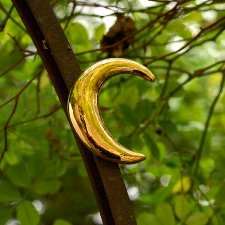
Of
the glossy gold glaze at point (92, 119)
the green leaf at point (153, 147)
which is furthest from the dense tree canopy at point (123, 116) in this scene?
the glossy gold glaze at point (92, 119)

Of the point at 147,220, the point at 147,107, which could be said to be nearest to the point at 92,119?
the point at 147,220

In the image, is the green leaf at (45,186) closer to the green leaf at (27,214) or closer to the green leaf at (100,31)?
the green leaf at (27,214)

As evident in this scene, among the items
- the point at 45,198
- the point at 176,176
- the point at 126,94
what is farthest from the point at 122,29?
the point at 45,198

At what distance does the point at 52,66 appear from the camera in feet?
0.94

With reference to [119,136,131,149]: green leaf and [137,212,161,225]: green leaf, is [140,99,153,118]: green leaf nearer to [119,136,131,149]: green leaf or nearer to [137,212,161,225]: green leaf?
[119,136,131,149]: green leaf

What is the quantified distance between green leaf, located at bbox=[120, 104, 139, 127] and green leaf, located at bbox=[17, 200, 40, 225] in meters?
0.22

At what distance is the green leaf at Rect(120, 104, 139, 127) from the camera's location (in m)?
0.51

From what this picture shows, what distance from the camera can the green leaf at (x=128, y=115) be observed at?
20.1 inches

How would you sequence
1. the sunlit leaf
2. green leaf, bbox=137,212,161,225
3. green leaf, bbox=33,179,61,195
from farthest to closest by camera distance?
the sunlit leaf → green leaf, bbox=33,179,61,195 → green leaf, bbox=137,212,161,225

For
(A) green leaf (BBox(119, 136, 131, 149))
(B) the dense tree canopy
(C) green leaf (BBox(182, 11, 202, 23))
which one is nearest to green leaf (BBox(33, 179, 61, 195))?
(B) the dense tree canopy

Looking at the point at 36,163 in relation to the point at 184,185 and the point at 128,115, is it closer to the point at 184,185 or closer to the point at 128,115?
the point at 128,115

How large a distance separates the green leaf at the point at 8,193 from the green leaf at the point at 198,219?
271 millimetres

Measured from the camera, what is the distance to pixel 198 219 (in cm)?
42

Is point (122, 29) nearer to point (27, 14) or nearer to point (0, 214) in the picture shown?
point (27, 14)
